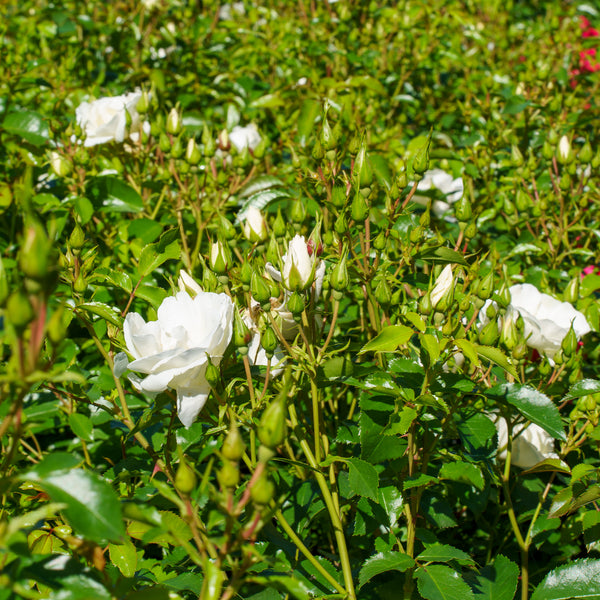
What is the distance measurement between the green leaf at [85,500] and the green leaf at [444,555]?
2.24 ft

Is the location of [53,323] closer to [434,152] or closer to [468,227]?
[468,227]

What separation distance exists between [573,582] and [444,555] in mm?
277

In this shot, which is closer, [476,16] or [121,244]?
[121,244]

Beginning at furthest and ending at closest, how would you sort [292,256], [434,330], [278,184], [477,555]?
1. [278,184]
2. [477,555]
3. [434,330]
4. [292,256]

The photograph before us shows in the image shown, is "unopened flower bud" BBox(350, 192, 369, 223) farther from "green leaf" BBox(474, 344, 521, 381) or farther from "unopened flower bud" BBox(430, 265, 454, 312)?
"green leaf" BBox(474, 344, 521, 381)

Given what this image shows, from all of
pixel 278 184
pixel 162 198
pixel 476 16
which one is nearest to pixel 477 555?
pixel 278 184

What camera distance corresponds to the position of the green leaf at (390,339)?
102 cm

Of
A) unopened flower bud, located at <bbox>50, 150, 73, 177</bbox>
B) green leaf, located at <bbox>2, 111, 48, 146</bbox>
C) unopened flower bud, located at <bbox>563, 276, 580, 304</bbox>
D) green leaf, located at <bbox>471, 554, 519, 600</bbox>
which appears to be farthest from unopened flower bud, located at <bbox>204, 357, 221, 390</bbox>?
green leaf, located at <bbox>2, 111, 48, 146</bbox>

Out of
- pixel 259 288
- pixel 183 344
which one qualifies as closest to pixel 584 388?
pixel 259 288

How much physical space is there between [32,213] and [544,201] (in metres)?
1.67

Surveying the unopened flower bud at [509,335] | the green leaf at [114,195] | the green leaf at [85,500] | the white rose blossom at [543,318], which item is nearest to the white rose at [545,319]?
the white rose blossom at [543,318]

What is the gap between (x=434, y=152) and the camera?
204cm

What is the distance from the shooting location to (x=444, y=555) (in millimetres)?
1117

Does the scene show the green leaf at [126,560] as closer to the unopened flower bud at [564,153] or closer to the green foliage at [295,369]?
the green foliage at [295,369]
